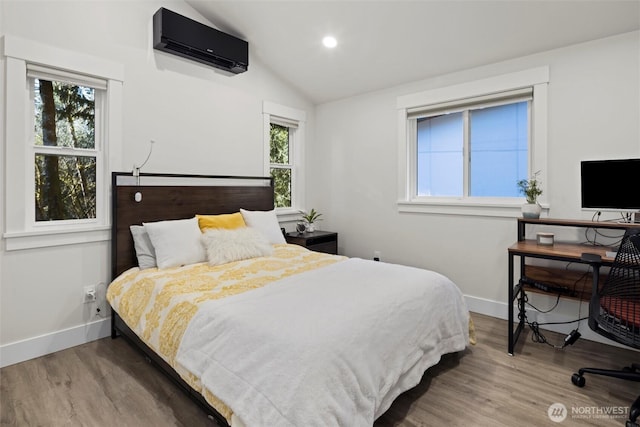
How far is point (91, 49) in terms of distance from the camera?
2.68 m

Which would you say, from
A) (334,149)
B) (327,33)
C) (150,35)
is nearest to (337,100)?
(334,149)

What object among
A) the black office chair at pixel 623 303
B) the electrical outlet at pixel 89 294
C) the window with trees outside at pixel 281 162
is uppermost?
the window with trees outside at pixel 281 162

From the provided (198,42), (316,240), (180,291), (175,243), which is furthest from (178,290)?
(198,42)

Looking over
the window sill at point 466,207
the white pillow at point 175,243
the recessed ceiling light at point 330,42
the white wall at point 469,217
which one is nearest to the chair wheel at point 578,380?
the white wall at point 469,217

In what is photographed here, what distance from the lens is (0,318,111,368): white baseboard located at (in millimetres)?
2373

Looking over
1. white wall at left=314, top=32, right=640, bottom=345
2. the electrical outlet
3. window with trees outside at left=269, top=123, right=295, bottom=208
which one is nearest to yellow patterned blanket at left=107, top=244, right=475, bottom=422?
the electrical outlet

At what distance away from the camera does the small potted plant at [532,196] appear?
9.13 feet

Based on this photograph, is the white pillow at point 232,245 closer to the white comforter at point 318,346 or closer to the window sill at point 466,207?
the white comforter at point 318,346

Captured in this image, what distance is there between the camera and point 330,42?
3.37 m

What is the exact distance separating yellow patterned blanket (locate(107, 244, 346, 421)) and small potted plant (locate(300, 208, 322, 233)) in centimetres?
140

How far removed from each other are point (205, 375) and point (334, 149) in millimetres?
3367

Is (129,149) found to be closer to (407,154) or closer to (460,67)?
(407,154)

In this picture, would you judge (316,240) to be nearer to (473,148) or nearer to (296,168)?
(296,168)

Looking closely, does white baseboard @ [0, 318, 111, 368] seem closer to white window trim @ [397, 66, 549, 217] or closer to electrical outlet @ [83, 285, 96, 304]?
electrical outlet @ [83, 285, 96, 304]
